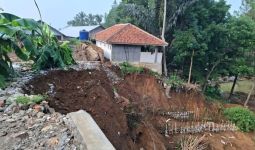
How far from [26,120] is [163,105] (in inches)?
396

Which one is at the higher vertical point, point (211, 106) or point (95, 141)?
point (95, 141)

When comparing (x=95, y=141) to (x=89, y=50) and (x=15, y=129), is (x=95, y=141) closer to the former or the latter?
(x=15, y=129)

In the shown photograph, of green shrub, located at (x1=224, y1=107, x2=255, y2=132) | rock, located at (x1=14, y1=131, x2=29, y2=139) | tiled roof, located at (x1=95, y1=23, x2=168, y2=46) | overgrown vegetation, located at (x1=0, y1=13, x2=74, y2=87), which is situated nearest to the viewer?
rock, located at (x1=14, y1=131, x2=29, y2=139)

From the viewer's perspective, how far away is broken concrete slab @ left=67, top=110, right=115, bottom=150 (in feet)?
12.6

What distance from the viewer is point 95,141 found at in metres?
3.96

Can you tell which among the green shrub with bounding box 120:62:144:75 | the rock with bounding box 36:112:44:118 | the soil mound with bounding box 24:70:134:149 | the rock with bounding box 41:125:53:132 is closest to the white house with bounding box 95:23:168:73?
the green shrub with bounding box 120:62:144:75

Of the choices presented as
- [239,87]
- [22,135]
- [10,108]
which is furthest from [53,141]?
[239,87]

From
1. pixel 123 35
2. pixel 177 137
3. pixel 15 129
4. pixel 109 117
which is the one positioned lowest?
pixel 177 137

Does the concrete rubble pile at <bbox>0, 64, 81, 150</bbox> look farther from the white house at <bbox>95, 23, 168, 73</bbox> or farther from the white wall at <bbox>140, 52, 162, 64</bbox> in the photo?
the white wall at <bbox>140, 52, 162, 64</bbox>

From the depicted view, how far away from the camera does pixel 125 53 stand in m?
18.7

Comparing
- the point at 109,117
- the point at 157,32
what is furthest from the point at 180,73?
the point at 109,117

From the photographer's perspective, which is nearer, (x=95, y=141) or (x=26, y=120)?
(x=95, y=141)

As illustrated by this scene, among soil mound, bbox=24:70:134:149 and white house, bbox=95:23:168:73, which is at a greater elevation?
white house, bbox=95:23:168:73

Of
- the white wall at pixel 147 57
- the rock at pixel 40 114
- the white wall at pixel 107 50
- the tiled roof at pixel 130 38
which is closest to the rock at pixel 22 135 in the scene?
the rock at pixel 40 114
